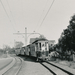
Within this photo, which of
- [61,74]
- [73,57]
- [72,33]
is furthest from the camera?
[72,33]

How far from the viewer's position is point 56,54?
111ft

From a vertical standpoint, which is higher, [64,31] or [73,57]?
[64,31]

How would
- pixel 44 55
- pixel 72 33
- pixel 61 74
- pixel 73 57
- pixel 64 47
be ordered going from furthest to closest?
pixel 64 47 < pixel 72 33 < pixel 73 57 < pixel 44 55 < pixel 61 74

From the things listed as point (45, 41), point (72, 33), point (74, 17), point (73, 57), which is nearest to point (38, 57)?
point (45, 41)

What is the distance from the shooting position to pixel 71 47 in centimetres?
2650

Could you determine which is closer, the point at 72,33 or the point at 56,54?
the point at 72,33

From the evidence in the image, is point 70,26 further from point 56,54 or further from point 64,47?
point 56,54

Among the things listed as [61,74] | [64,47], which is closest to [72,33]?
[64,47]

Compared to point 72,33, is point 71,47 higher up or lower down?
lower down

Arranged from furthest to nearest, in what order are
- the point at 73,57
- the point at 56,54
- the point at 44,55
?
the point at 56,54
the point at 73,57
the point at 44,55

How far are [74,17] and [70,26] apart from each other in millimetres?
1574

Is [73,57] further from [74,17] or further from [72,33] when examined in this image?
[74,17]

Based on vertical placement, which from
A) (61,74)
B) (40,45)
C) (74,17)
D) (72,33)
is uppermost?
(74,17)

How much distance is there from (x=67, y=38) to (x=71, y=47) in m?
1.59
